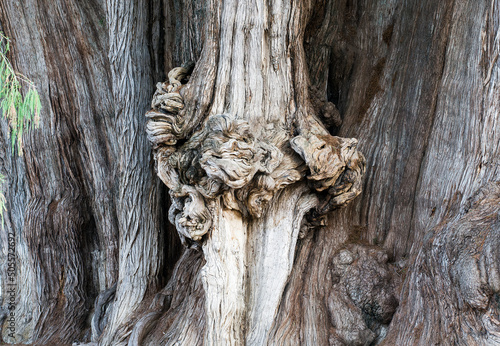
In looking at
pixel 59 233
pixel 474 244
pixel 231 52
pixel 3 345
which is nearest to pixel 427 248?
pixel 474 244

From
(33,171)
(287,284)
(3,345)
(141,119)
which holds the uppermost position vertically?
(141,119)

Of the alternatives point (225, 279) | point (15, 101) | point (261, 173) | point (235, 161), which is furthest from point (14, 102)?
point (225, 279)

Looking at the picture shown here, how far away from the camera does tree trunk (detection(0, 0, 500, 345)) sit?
9.07ft

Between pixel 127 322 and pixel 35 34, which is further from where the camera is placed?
pixel 35 34

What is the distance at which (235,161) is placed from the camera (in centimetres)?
261

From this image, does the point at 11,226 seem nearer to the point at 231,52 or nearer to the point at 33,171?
the point at 33,171

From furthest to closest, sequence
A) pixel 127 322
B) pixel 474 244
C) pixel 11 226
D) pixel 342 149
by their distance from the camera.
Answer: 1. pixel 11 226
2. pixel 127 322
3. pixel 342 149
4. pixel 474 244

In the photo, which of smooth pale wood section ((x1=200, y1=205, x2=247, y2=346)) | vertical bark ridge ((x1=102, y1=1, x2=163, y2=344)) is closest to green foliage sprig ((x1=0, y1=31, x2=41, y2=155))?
vertical bark ridge ((x1=102, y1=1, x2=163, y2=344))

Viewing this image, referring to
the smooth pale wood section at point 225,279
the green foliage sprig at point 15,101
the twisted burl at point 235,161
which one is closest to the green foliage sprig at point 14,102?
the green foliage sprig at point 15,101

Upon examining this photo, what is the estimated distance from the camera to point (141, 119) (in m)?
3.61

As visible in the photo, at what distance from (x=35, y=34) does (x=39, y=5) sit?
254 millimetres

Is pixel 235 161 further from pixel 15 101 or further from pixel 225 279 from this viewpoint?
pixel 15 101

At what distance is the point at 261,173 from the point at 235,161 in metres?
0.23

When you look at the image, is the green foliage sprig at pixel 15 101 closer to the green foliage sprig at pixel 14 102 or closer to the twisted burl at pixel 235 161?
the green foliage sprig at pixel 14 102
